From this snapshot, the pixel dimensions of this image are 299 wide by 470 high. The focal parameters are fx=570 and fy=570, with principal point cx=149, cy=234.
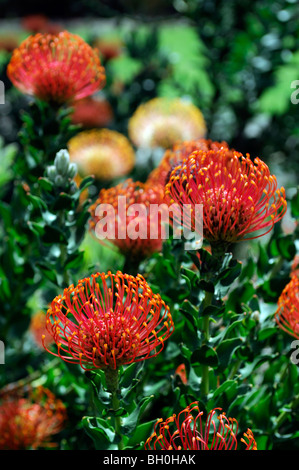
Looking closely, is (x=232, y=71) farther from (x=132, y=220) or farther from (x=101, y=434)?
(x=101, y=434)

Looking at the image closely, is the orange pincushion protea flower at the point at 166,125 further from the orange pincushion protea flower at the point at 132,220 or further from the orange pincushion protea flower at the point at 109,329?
the orange pincushion protea flower at the point at 109,329

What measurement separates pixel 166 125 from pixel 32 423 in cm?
105

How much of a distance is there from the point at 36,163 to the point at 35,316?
1.89ft

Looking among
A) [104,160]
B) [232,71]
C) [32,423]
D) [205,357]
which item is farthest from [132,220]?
[232,71]

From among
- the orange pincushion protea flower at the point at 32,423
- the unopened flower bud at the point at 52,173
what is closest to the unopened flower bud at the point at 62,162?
the unopened flower bud at the point at 52,173

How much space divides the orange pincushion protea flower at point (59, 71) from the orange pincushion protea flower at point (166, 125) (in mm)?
818

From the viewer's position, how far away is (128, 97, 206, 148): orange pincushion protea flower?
1632mm

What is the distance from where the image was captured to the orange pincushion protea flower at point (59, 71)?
2.45ft

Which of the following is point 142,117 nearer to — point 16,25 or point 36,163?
point 36,163

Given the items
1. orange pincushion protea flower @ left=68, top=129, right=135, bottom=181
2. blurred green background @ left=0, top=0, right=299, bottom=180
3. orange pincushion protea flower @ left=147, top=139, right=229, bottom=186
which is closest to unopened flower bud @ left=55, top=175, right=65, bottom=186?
orange pincushion protea flower @ left=147, top=139, right=229, bottom=186

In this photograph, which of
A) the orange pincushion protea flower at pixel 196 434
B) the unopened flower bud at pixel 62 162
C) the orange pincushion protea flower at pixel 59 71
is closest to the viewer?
the orange pincushion protea flower at pixel 196 434

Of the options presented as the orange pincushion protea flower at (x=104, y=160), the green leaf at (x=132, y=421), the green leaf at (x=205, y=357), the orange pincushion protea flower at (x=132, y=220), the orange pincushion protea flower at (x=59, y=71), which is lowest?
the orange pincushion protea flower at (x=104, y=160)

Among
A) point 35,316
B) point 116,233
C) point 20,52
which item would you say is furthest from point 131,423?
point 35,316

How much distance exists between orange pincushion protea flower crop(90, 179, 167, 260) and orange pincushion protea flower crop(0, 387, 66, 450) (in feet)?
0.82
